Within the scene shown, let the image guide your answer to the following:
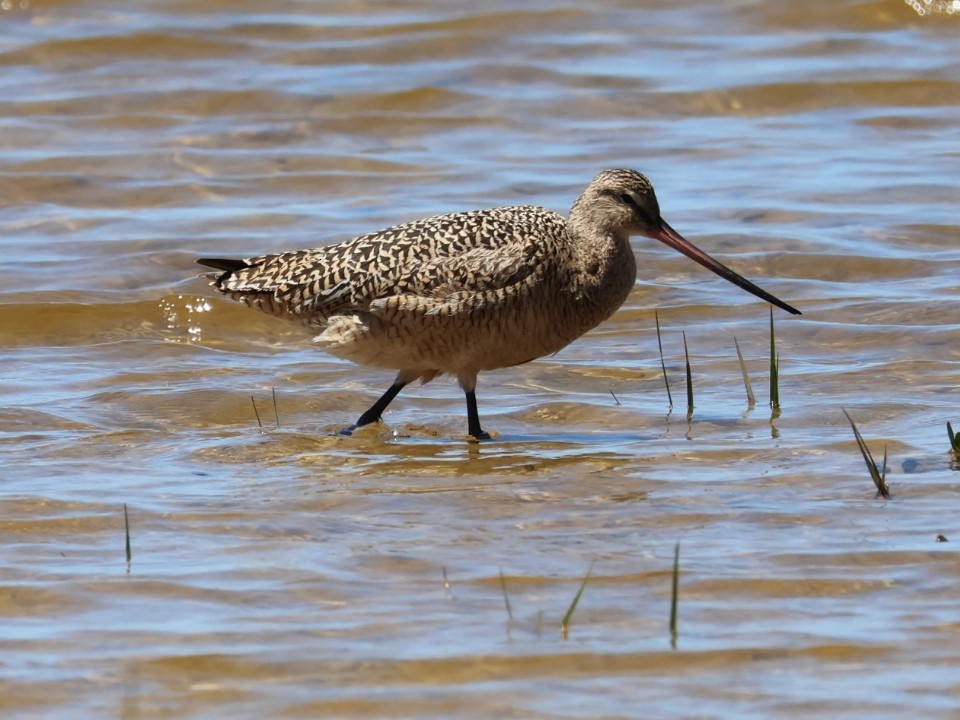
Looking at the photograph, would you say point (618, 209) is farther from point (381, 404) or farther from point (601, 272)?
point (381, 404)

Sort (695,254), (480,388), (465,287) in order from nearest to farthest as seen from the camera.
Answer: (465,287)
(695,254)
(480,388)

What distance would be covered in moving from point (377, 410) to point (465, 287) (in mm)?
692

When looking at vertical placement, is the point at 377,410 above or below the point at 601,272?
below

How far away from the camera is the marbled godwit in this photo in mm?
6809

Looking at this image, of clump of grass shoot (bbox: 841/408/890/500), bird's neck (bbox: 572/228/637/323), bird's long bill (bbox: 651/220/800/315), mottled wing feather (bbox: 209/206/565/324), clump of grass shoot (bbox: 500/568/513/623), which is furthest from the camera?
bird's long bill (bbox: 651/220/800/315)

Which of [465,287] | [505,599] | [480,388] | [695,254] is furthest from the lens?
[480,388]

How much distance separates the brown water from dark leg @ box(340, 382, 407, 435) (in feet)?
0.42

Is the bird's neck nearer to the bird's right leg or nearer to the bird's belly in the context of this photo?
the bird's belly

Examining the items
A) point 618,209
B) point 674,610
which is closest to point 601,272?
point 618,209

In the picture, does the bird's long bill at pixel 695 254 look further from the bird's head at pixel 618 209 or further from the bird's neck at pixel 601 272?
the bird's neck at pixel 601 272

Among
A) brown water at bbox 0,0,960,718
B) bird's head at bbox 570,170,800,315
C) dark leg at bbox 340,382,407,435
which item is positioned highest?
bird's head at bbox 570,170,800,315

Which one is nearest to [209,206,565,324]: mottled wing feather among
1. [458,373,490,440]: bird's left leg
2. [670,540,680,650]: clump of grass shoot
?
[458,373,490,440]: bird's left leg

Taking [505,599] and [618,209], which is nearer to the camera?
[505,599]

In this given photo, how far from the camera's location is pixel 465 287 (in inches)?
267
